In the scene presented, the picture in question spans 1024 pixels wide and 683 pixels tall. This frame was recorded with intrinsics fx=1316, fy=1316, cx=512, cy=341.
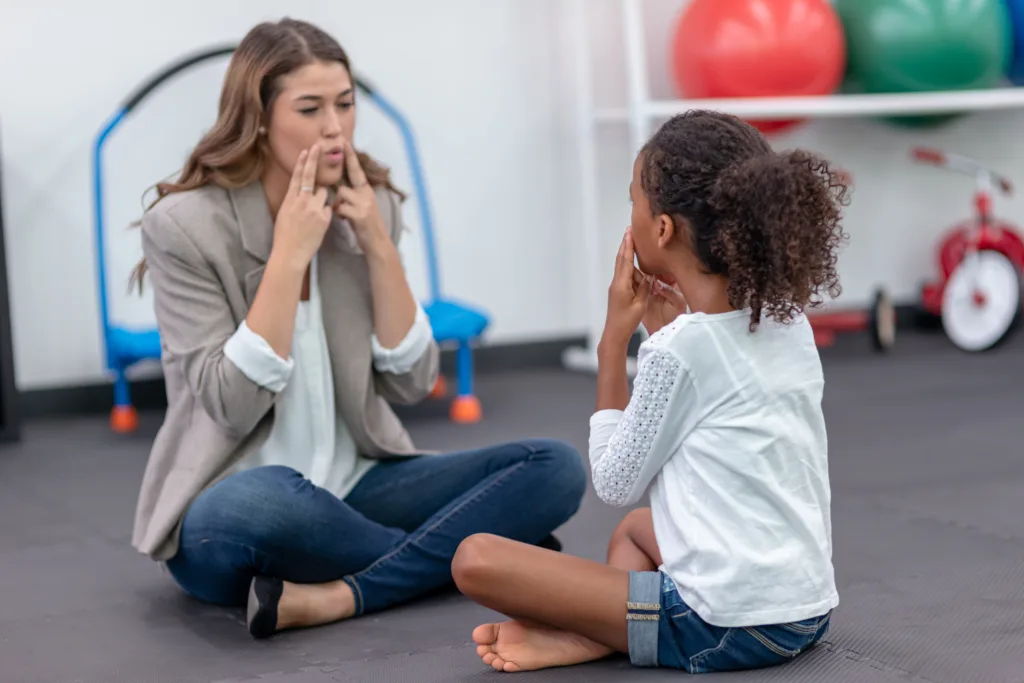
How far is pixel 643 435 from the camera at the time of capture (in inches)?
57.7

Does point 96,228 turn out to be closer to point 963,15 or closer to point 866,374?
point 866,374

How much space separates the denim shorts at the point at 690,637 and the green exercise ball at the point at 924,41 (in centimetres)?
292

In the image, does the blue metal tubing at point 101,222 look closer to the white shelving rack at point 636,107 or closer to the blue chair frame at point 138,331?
the blue chair frame at point 138,331

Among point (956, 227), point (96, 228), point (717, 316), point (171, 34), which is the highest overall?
point (171, 34)

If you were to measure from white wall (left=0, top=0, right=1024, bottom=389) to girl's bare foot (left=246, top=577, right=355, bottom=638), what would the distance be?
218 cm

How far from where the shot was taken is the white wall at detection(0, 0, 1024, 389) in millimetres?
3691

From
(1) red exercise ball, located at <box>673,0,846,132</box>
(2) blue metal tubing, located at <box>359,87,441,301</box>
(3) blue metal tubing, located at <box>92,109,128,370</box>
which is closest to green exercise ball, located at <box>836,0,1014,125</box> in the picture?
(1) red exercise ball, located at <box>673,0,846,132</box>

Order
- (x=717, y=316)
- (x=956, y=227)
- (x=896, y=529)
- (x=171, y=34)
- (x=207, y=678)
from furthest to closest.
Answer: (x=956, y=227) < (x=171, y=34) < (x=896, y=529) < (x=207, y=678) < (x=717, y=316)

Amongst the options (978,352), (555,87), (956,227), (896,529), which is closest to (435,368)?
(896,529)

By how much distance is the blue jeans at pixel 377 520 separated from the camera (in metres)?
1.76

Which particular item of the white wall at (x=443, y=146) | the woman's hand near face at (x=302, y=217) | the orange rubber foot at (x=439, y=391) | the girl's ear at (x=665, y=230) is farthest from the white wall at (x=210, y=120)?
the girl's ear at (x=665, y=230)

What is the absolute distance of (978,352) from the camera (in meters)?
4.32

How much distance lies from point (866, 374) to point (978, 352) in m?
0.56

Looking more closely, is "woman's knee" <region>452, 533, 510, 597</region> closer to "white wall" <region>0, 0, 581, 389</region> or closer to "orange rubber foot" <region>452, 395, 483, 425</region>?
"orange rubber foot" <region>452, 395, 483, 425</region>
